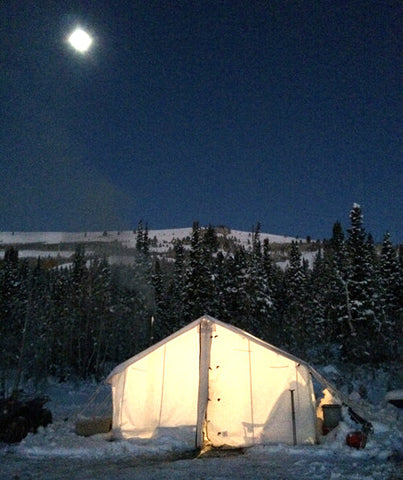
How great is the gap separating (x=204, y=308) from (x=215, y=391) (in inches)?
929

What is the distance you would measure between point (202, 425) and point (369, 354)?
71.5 feet

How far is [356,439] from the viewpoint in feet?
35.3

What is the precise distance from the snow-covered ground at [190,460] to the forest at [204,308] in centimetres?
2043

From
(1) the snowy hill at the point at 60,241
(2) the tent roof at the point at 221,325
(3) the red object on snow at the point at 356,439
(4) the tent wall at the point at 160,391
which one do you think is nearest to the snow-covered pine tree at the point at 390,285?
(2) the tent roof at the point at 221,325

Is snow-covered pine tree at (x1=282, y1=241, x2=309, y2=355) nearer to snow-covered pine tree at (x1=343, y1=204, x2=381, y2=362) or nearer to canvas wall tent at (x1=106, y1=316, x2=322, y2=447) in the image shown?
snow-covered pine tree at (x1=343, y1=204, x2=381, y2=362)

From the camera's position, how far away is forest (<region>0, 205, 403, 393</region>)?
33.1m

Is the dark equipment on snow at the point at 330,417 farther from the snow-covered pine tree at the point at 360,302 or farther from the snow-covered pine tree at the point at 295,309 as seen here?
the snow-covered pine tree at the point at 295,309

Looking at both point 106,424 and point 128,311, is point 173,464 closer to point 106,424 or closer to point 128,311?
point 106,424

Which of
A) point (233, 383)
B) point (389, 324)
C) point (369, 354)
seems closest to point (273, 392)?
point (233, 383)

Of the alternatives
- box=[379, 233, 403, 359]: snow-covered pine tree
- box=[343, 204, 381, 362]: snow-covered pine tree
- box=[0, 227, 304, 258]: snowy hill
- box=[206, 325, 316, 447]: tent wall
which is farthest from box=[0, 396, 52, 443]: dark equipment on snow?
box=[0, 227, 304, 258]: snowy hill

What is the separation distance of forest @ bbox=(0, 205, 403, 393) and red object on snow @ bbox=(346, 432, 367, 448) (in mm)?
21180

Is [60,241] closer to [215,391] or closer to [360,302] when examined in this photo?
[360,302]

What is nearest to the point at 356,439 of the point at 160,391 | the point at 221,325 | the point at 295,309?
the point at 221,325

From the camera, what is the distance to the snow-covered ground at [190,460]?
862cm
